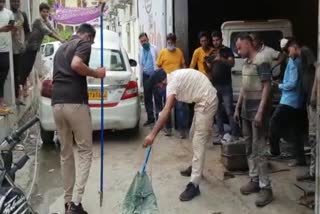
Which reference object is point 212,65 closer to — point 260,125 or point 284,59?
point 284,59

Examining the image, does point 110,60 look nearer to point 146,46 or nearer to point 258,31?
point 146,46

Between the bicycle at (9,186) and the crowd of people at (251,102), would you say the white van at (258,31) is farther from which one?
the bicycle at (9,186)

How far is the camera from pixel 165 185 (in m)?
6.69

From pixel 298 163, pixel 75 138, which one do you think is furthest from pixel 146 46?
pixel 75 138

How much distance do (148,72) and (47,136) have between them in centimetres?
295

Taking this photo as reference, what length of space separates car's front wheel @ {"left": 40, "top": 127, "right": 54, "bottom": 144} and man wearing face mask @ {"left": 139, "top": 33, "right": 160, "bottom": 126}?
7.09 feet

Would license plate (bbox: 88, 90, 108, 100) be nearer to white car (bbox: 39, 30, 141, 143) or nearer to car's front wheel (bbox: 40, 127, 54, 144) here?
white car (bbox: 39, 30, 141, 143)

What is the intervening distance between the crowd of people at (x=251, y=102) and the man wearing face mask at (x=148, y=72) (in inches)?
41.0

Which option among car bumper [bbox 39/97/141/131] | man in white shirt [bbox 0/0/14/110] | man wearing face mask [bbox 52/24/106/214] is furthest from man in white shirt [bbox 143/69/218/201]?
man in white shirt [bbox 0/0/14/110]

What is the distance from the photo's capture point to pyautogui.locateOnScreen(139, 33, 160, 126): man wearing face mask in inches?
410

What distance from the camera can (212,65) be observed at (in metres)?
8.61

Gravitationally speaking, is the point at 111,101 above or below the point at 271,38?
below

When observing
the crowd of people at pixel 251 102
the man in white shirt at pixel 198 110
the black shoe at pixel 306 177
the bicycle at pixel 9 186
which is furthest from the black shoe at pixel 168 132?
the bicycle at pixel 9 186

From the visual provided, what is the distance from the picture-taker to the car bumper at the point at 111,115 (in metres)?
8.64
